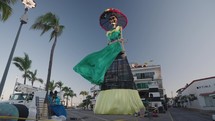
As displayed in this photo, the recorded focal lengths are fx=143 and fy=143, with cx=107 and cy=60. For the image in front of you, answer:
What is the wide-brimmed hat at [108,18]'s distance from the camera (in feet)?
86.4

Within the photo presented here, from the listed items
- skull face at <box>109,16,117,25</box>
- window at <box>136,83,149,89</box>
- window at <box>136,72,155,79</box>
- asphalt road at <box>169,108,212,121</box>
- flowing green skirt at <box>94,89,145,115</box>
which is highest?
skull face at <box>109,16,117,25</box>

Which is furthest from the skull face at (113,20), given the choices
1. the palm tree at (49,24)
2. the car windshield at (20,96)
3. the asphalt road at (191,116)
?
the car windshield at (20,96)

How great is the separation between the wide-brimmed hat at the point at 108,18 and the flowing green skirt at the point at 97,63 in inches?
222

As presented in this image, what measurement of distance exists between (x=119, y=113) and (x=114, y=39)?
1199 cm

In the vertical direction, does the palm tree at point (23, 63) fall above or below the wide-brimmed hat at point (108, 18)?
below

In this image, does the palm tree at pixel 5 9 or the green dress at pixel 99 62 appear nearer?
the palm tree at pixel 5 9

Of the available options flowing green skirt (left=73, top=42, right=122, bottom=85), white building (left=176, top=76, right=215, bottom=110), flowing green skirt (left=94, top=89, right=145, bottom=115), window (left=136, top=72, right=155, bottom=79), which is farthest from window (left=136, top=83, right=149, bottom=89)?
flowing green skirt (left=73, top=42, right=122, bottom=85)

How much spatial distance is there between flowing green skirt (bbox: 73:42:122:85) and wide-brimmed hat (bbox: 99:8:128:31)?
5631 mm

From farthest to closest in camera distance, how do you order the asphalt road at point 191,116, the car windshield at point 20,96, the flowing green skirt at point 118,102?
the flowing green skirt at point 118,102, the asphalt road at point 191,116, the car windshield at point 20,96

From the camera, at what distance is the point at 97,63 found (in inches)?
890

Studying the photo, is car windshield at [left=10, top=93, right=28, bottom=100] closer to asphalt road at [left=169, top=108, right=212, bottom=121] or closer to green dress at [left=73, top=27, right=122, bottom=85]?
green dress at [left=73, top=27, right=122, bottom=85]

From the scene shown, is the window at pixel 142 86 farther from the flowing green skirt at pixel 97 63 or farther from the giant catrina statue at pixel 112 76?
the flowing green skirt at pixel 97 63

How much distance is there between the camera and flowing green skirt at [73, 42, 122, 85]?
2179 cm

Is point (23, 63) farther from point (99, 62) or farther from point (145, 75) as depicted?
point (145, 75)
